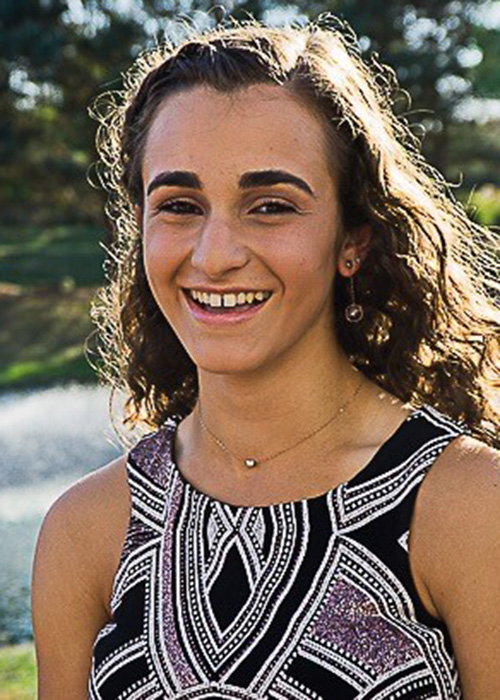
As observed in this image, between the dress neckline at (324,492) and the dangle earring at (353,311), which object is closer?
the dress neckline at (324,492)

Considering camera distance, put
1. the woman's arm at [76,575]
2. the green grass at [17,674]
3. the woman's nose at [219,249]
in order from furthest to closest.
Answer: the green grass at [17,674] < the woman's arm at [76,575] < the woman's nose at [219,249]

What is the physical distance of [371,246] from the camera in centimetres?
236

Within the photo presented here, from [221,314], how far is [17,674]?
3772 millimetres

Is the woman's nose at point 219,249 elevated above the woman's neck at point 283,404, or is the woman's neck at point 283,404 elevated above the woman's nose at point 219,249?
the woman's nose at point 219,249

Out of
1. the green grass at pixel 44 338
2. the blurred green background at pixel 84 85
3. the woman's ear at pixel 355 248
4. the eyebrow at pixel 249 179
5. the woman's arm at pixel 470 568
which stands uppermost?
the blurred green background at pixel 84 85

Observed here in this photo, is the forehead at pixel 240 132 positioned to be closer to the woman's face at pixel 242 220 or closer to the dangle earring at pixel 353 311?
the woman's face at pixel 242 220

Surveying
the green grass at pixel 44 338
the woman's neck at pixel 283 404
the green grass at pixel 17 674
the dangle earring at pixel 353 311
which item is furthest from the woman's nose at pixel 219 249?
the green grass at pixel 44 338

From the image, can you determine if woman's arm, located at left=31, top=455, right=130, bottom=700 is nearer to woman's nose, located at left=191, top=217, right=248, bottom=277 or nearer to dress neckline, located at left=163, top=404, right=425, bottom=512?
dress neckline, located at left=163, top=404, right=425, bottom=512

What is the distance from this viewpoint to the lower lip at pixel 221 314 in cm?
213

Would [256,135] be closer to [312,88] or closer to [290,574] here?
[312,88]

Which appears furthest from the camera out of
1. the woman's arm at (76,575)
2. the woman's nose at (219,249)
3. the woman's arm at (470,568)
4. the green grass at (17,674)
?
the green grass at (17,674)

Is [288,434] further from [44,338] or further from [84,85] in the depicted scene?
[84,85]

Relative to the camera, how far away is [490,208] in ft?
89.1

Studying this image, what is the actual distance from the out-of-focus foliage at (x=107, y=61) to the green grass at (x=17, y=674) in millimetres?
17235
